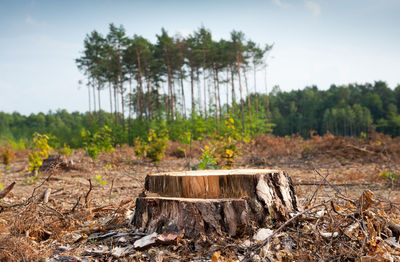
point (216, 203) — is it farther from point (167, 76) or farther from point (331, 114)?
point (331, 114)

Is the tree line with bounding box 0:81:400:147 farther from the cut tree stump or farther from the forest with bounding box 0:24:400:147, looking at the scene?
the cut tree stump

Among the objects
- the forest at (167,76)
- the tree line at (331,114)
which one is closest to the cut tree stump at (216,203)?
the forest at (167,76)

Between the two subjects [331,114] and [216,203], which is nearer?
[216,203]

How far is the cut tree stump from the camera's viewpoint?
2324 mm

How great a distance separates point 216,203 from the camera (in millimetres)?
2346

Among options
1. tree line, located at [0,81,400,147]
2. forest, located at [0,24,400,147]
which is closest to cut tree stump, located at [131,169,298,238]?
forest, located at [0,24,400,147]

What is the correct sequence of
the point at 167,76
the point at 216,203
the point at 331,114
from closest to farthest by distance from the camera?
the point at 216,203, the point at 167,76, the point at 331,114

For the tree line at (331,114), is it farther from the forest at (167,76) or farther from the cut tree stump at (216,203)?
the cut tree stump at (216,203)

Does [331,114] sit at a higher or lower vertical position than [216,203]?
higher

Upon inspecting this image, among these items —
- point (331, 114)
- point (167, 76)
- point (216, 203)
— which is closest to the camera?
point (216, 203)

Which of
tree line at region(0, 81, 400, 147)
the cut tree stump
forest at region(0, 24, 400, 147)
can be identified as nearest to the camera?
the cut tree stump

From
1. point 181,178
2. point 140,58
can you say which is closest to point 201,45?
point 140,58

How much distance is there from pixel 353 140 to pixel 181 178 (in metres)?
10.6

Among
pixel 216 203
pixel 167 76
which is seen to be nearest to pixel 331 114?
pixel 167 76
